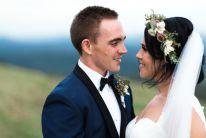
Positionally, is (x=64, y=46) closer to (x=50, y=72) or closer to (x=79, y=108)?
(x=50, y=72)

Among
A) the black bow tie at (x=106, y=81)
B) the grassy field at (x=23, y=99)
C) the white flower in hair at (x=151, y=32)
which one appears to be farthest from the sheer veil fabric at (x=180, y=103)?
the grassy field at (x=23, y=99)

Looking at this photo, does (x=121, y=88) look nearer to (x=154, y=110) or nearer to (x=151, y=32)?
(x=154, y=110)

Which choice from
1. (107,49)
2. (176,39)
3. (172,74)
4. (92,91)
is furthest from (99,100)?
(176,39)

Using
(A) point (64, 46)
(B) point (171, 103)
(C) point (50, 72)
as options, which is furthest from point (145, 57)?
(C) point (50, 72)

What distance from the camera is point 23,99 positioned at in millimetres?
10164

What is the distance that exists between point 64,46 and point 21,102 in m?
1.53

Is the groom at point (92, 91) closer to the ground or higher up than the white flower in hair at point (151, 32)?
closer to the ground

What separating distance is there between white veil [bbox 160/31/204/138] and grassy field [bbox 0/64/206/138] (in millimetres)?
5463

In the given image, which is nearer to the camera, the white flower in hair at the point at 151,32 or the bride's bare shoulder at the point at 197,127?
the bride's bare shoulder at the point at 197,127

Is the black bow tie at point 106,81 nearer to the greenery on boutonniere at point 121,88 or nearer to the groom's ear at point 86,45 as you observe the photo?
the greenery on boutonniere at point 121,88

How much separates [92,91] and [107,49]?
12.4 inches

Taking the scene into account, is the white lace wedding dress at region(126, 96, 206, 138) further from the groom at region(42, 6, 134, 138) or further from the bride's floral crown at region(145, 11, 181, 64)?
the bride's floral crown at region(145, 11, 181, 64)

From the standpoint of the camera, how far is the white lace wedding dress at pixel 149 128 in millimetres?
4027

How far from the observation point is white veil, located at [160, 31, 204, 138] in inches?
157
